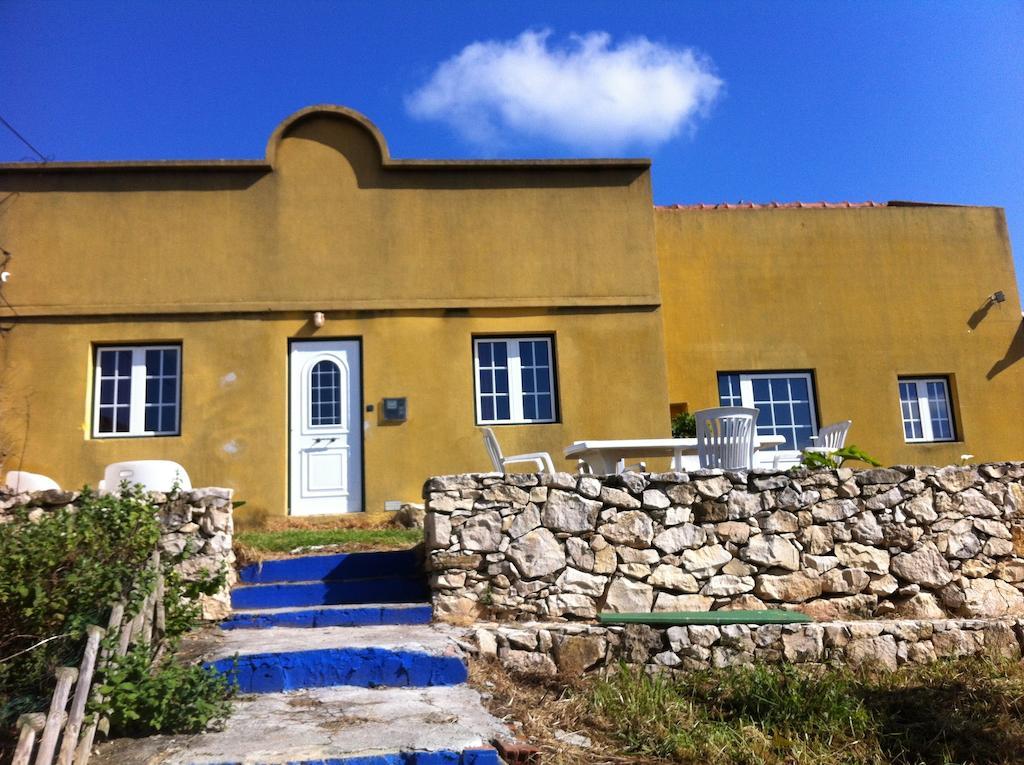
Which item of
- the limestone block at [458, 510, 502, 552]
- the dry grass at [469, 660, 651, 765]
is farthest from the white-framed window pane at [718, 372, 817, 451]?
the dry grass at [469, 660, 651, 765]

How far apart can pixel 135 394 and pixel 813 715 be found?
341 inches

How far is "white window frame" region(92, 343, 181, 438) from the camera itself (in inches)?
418

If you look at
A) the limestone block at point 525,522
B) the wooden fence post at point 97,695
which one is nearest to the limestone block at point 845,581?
the limestone block at point 525,522

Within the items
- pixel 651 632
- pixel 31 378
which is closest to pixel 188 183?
pixel 31 378

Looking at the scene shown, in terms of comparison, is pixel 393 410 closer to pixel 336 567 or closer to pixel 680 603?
pixel 336 567

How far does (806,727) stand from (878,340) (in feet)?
27.4

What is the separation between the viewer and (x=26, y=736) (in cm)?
354

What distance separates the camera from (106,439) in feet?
34.4

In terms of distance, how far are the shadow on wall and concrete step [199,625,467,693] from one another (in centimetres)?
1024

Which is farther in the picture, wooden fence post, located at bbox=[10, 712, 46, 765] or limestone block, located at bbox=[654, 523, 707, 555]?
limestone block, located at bbox=[654, 523, 707, 555]

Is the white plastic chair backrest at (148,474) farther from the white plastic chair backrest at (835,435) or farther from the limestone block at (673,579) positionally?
the white plastic chair backrest at (835,435)

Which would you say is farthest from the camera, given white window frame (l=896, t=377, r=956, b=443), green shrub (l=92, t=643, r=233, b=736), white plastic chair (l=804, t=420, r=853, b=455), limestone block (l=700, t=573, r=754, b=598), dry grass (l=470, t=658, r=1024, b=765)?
white window frame (l=896, t=377, r=956, b=443)

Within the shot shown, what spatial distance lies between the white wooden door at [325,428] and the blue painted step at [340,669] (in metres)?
5.44

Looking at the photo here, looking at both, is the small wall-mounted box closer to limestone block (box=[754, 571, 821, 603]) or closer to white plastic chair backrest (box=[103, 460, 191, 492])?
white plastic chair backrest (box=[103, 460, 191, 492])
